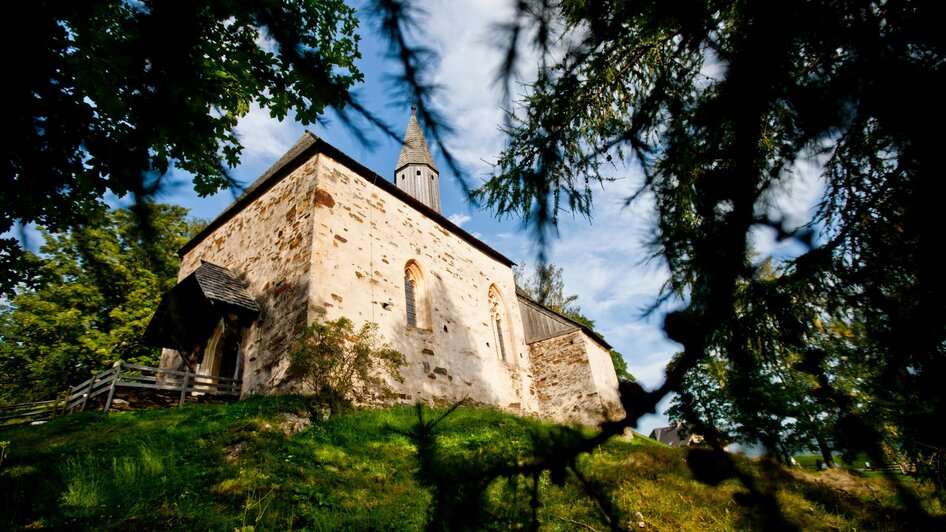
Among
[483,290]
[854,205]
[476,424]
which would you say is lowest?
[476,424]

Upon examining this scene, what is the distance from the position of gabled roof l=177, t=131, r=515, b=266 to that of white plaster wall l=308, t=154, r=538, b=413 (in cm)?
19

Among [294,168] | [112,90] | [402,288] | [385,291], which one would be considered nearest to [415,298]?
[402,288]

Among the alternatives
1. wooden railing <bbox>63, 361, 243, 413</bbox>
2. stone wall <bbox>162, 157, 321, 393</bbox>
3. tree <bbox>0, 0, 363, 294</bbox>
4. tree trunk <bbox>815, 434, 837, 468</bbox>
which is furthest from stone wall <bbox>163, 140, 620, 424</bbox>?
tree trunk <bbox>815, 434, 837, 468</bbox>

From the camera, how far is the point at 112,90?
242cm

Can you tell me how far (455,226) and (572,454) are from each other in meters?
12.1

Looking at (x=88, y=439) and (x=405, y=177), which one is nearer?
(x=88, y=439)

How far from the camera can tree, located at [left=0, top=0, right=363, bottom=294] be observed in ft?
5.61

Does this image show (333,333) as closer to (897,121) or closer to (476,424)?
(476,424)

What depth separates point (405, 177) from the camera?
19344 mm

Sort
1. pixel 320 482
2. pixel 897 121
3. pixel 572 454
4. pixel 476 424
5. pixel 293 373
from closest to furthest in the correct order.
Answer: pixel 572 454
pixel 897 121
pixel 320 482
pixel 293 373
pixel 476 424

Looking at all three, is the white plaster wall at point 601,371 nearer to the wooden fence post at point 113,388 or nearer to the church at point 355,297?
the church at point 355,297

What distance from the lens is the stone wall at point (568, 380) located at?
12.9 metres

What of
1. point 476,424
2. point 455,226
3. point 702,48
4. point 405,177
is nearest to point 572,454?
point 702,48

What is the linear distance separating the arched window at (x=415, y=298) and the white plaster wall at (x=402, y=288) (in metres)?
0.17
